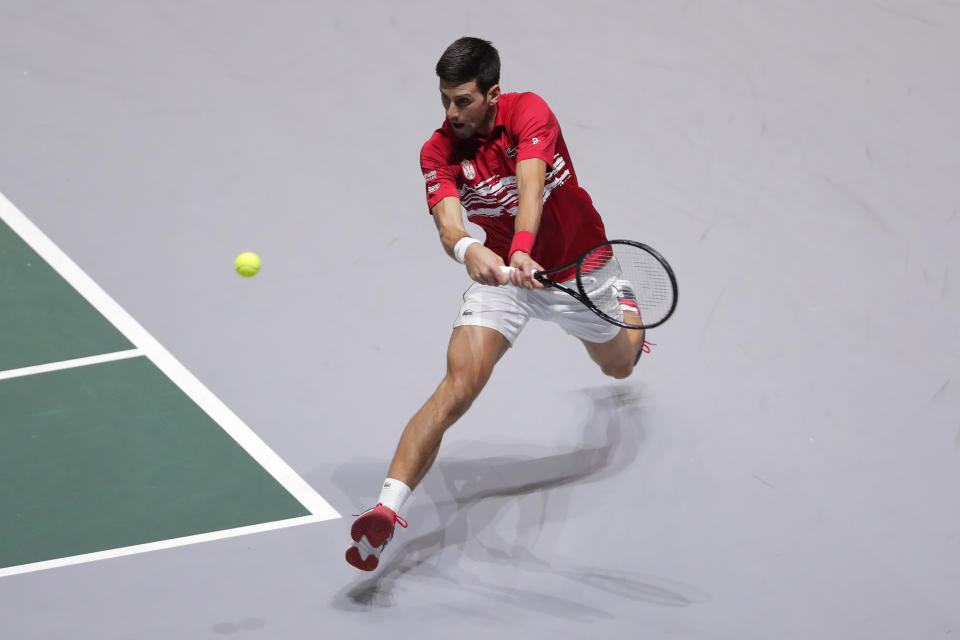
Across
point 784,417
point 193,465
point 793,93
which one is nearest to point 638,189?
point 793,93

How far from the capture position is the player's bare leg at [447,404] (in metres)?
4.19

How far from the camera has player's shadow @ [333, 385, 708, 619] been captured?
163 inches

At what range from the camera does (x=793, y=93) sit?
7.31 meters

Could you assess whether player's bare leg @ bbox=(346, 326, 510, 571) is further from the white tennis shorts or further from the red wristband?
the red wristband

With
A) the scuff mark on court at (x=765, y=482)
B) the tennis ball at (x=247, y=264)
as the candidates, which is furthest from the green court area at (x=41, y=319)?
the scuff mark on court at (x=765, y=482)

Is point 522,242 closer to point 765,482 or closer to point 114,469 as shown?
point 765,482

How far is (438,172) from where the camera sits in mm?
4418

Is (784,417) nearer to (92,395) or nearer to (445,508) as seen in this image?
(445,508)

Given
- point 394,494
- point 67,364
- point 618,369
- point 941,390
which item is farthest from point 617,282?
point 67,364

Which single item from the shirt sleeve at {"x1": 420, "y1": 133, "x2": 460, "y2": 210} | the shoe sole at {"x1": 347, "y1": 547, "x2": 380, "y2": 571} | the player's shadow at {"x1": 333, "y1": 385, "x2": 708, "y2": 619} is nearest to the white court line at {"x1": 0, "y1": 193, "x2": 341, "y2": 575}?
the player's shadow at {"x1": 333, "y1": 385, "x2": 708, "y2": 619}

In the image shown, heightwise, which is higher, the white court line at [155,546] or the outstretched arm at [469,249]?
the outstretched arm at [469,249]

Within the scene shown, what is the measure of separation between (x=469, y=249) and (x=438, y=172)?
15.8 inches

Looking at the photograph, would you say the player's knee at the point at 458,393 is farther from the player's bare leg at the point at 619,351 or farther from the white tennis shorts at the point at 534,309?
the player's bare leg at the point at 619,351

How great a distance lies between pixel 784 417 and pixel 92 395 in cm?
318
